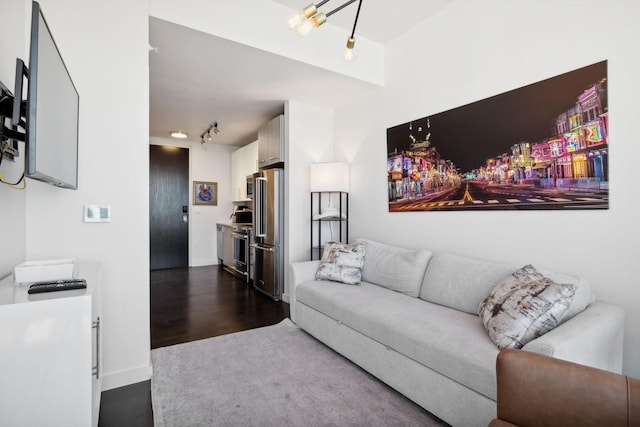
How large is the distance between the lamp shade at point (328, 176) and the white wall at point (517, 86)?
1.02 ft

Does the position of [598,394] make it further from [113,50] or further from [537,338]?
[113,50]

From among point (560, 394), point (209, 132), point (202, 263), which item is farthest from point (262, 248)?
point (560, 394)

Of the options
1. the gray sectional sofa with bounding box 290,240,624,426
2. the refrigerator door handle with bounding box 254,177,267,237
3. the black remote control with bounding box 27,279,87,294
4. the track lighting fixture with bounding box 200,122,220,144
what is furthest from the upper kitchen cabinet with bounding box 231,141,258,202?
the black remote control with bounding box 27,279,87,294

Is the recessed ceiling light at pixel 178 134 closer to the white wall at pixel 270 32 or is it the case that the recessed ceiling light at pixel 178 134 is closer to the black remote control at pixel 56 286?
the white wall at pixel 270 32

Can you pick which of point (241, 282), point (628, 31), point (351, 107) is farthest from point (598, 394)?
point (241, 282)

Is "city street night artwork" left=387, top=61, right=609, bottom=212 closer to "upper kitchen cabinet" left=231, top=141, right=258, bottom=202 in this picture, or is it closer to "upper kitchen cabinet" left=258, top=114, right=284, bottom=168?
"upper kitchen cabinet" left=258, top=114, right=284, bottom=168

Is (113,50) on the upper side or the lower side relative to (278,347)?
upper

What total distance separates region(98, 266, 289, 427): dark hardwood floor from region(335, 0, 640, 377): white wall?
1.66 m

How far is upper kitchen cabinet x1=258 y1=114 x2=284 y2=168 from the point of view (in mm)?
4141

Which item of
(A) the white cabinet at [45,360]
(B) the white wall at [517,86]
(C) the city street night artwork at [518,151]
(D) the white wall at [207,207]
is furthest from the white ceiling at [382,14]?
(D) the white wall at [207,207]

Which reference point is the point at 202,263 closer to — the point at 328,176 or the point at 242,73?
the point at 328,176

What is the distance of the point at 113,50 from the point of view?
2.12 m

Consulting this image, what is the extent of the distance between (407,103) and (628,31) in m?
1.67

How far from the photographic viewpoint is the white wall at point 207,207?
251 inches
